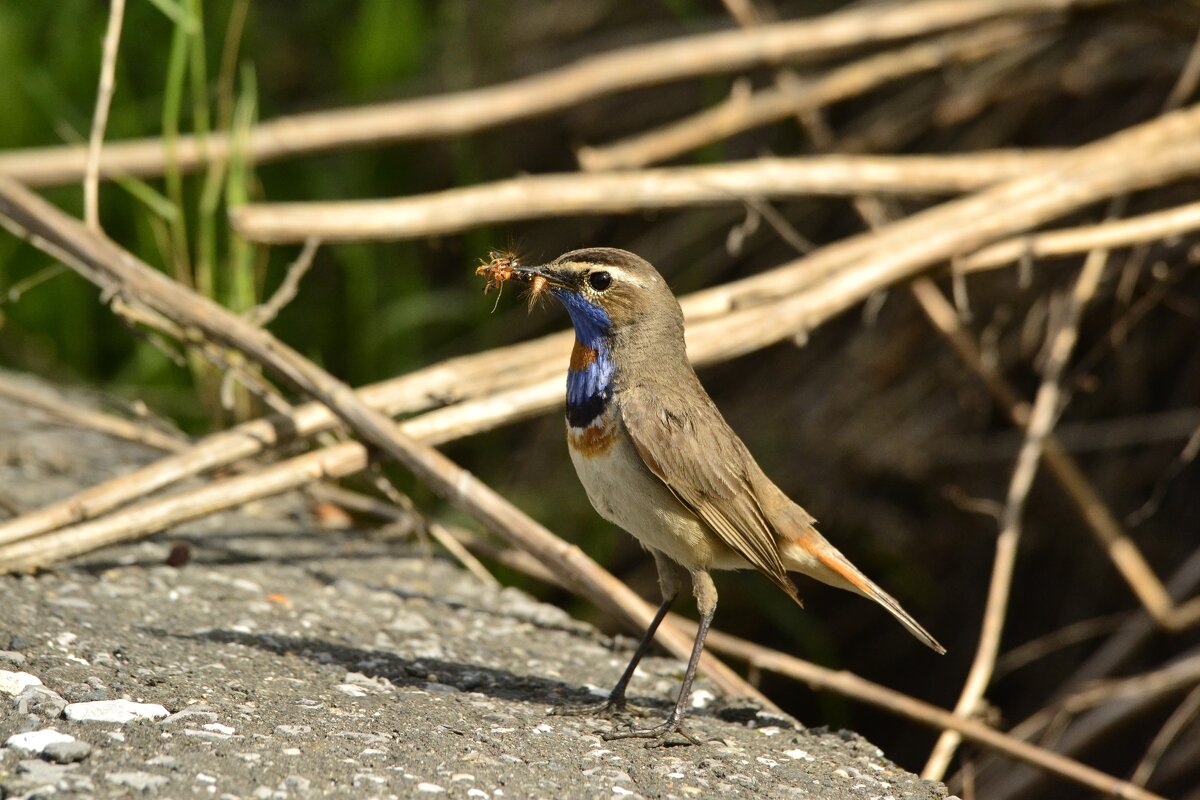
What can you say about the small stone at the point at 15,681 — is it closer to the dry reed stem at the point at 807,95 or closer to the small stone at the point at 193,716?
the small stone at the point at 193,716

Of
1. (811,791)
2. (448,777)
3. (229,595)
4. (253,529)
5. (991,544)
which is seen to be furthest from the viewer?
(991,544)

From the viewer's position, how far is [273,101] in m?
7.25

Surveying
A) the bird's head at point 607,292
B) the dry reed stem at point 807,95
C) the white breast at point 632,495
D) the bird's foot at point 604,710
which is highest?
the dry reed stem at point 807,95

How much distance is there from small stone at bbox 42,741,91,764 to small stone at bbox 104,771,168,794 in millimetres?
95

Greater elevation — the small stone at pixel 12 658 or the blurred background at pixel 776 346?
the blurred background at pixel 776 346

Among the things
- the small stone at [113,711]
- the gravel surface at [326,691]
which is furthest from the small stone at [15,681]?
the small stone at [113,711]

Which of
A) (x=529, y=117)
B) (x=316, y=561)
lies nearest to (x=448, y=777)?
(x=316, y=561)

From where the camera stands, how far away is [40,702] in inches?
116

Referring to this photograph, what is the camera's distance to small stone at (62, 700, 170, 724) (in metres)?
2.92

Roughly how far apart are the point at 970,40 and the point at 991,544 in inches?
91.6

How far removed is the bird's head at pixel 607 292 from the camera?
377 cm

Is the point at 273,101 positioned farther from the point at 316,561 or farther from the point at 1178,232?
the point at 1178,232

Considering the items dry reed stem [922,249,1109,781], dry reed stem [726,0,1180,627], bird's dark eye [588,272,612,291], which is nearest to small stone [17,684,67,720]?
bird's dark eye [588,272,612,291]

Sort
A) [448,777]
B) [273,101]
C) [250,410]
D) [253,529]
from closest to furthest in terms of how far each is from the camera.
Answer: [448,777], [253,529], [250,410], [273,101]
